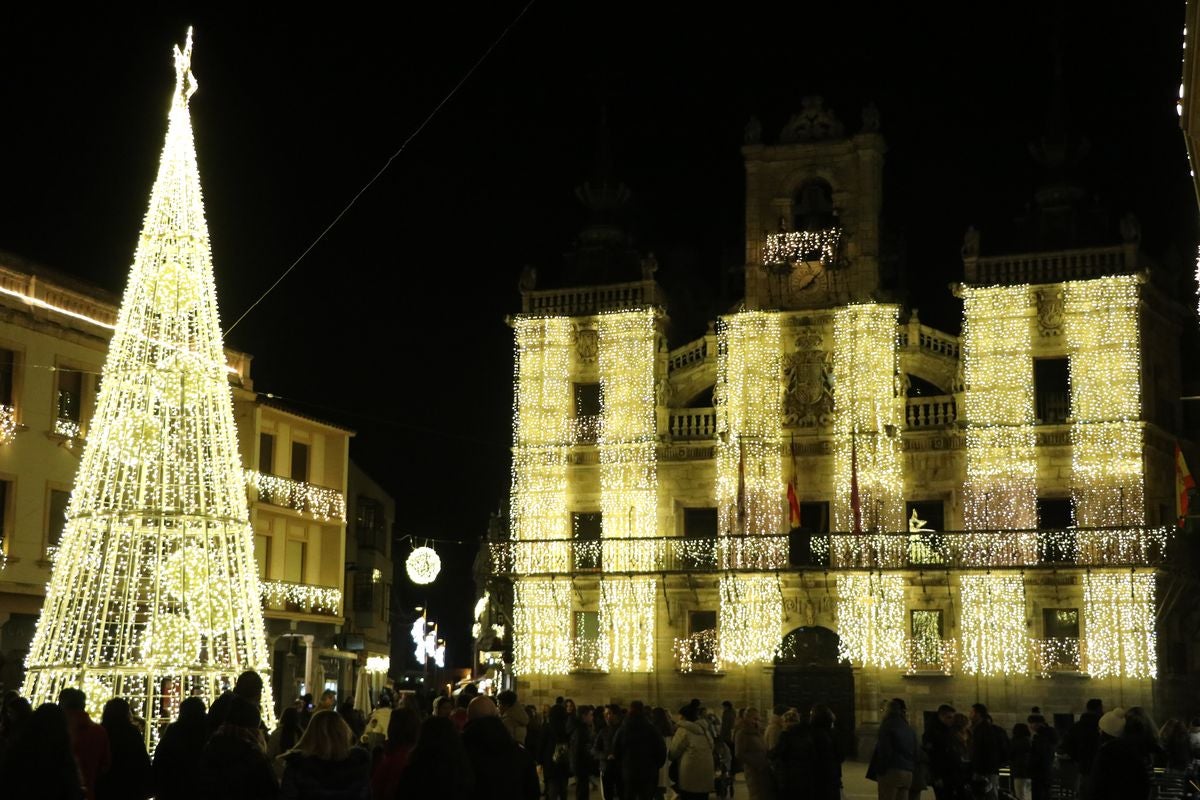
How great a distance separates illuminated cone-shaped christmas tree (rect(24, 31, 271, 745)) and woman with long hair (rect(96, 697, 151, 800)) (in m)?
7.37

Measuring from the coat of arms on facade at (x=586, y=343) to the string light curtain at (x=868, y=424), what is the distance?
227 inches

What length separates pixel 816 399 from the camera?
125 feet

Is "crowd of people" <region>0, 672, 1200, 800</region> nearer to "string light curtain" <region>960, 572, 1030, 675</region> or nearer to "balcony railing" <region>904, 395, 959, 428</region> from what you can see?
"string light curtain" <region>960, 572, 1030, 675</region>

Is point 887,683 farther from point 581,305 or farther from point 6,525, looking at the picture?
point 6,525

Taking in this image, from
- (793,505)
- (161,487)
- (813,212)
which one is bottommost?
(161,487)

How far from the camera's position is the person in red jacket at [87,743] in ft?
39.2

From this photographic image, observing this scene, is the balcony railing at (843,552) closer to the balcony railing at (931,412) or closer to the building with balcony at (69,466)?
the balcony railing at (931,412)

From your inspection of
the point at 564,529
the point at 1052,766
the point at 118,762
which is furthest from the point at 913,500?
the point at 118,762

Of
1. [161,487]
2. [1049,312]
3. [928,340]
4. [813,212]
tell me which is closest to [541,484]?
[813,212]

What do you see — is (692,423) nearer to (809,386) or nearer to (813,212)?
(809,386)

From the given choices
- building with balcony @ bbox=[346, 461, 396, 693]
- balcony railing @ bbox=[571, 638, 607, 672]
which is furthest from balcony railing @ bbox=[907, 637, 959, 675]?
building with balcony @ bbox=[346, 461, 396, 693]

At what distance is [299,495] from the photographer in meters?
41.5

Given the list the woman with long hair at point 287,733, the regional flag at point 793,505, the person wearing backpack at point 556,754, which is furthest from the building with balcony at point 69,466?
the woman with long hair at point 287,733

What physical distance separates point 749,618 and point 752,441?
3.92 m
